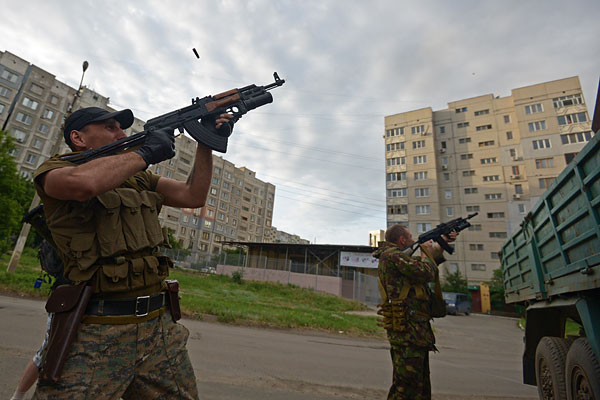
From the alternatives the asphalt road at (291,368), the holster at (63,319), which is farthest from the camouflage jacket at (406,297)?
the holster at (63,319)

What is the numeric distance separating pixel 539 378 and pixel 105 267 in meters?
4.06

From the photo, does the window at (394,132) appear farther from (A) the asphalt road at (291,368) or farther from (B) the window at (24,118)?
(B) the window at (24,118)

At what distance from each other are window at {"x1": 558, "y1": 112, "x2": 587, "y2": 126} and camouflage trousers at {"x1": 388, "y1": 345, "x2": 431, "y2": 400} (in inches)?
1994

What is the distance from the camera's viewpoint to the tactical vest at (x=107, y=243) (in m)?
1.51

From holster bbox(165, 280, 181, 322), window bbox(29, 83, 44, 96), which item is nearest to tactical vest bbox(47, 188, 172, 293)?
holster bbox(165, 280, 181, 322)

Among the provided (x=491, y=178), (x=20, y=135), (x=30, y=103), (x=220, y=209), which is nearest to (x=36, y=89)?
(x=30, y=103)

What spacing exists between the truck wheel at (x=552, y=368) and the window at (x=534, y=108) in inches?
1991

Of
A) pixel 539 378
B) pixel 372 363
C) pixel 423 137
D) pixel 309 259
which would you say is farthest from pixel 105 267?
pixel 423 137

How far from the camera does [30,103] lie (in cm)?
4581

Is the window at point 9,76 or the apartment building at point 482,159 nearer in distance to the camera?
the apartment building at point 482,159

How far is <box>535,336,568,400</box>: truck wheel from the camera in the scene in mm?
2697

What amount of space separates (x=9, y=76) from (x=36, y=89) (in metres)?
3.15

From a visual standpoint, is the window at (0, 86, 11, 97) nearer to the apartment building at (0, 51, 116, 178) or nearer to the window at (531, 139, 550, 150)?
the apartment building at (0, 51, 116, 178)

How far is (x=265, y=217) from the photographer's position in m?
87.2
